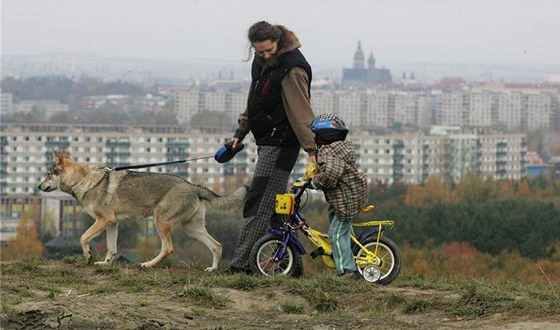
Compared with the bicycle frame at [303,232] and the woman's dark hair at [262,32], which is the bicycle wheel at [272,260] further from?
the woman's dark hair at [262,32]

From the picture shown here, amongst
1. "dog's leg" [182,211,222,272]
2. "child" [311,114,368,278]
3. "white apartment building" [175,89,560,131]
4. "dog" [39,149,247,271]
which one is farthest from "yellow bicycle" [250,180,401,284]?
"white apartment building" [175,89,560,131]

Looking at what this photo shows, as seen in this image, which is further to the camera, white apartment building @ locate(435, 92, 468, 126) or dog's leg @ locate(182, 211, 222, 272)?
white apartment building @ locate(435, 92, 468, 126)

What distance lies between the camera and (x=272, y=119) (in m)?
10.1

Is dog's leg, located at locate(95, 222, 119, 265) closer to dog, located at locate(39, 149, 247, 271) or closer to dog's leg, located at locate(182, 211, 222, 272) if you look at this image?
dog, located at locate(39, 149, 247, 271)

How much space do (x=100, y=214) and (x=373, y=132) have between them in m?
111

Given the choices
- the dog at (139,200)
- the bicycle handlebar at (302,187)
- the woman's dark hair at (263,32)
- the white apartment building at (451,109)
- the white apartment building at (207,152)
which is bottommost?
the white apartment building at (207,152)

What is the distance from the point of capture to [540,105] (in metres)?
159

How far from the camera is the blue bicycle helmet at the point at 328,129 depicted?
9.66 meters

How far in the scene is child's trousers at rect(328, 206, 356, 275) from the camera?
32.0 feet

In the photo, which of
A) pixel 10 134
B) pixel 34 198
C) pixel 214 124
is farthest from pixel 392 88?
pixel 34 198

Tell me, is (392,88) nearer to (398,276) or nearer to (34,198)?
(34,198)

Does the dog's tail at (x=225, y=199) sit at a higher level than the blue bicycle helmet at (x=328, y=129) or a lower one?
lower

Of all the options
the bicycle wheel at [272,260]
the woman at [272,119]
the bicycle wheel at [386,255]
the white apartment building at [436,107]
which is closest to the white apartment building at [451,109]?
the white apartment building at [436,107]

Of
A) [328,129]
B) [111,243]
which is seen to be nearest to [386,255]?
[328,129]
